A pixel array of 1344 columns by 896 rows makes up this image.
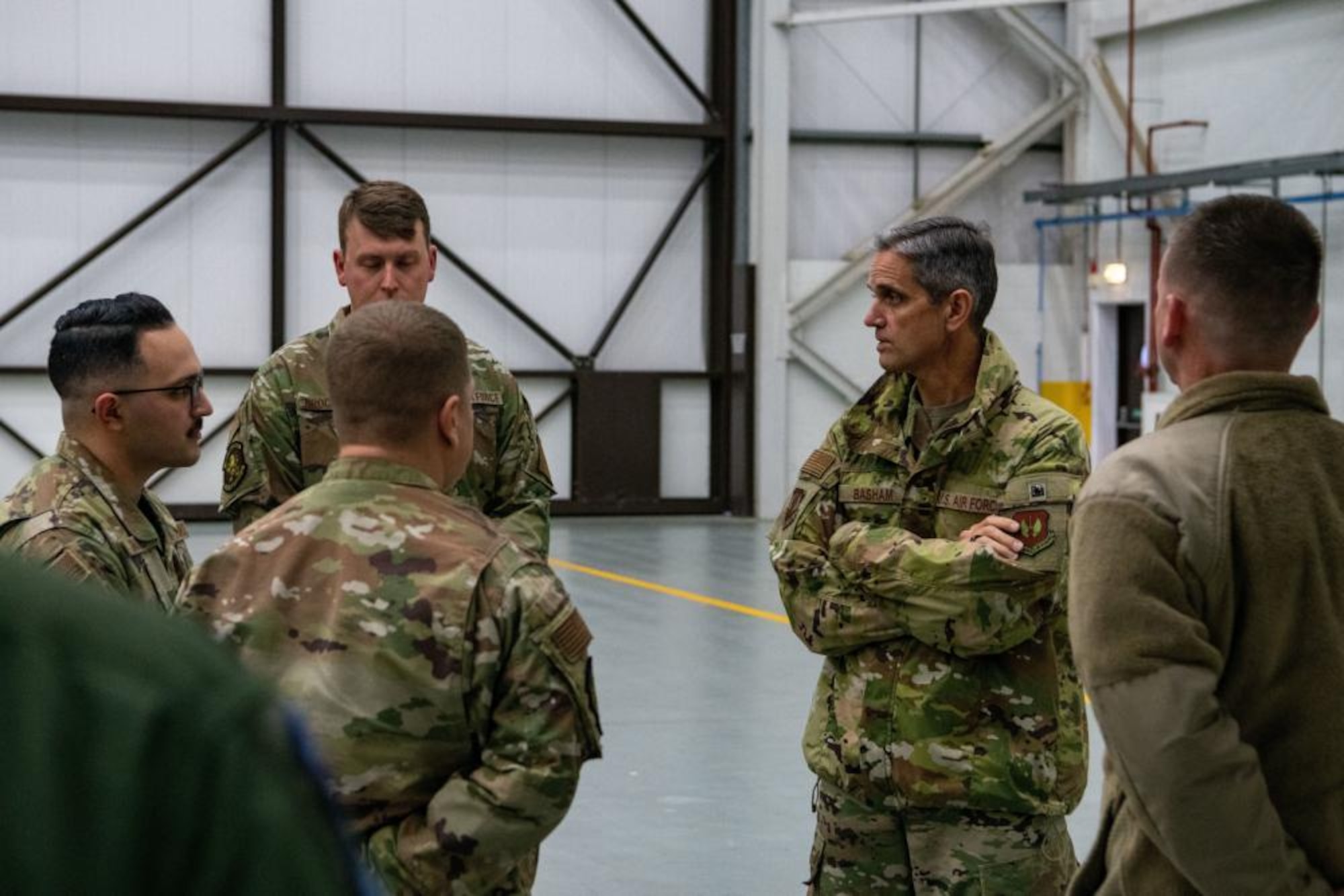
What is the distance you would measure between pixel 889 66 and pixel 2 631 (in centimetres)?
1962

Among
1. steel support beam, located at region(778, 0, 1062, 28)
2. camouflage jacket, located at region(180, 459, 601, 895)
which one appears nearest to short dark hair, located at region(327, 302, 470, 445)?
camouflage jacket, located at region(180, 459, 601, 895)

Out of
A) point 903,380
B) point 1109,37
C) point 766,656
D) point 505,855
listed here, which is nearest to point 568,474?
point 1109,37

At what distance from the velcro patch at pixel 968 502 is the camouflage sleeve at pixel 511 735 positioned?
4.72ft

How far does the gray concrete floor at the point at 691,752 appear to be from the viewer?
6.44 metres

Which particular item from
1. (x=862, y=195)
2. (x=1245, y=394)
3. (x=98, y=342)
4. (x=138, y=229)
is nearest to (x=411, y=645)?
(x=1245, y=394)

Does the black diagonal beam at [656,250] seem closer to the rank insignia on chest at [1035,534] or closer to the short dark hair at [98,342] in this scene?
the short dark hair at [98,342]

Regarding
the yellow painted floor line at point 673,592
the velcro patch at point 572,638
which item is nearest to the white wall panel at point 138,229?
the yellow painted floor line at point 673,592

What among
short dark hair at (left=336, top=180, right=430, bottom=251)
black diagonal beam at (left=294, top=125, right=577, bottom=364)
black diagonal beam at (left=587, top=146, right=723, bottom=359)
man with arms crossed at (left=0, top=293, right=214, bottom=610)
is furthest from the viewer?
black diagonal beam at (left=587, top=146, right=723, bottom=359)

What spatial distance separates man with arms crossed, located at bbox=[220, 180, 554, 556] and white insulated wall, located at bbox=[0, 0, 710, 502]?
44.9 ft

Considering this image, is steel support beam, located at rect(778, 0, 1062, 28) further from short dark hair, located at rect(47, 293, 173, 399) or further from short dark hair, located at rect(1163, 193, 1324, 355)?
short dark hair, located at rect(1163, 193, 1324, 355)

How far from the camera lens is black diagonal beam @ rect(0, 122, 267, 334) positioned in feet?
57.2

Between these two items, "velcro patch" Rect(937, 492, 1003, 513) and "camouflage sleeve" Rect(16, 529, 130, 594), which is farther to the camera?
"velcro patch" Rect(937, 492, 1003, 513)

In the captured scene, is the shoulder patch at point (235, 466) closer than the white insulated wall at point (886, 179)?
Yes

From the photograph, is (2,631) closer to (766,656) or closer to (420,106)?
(766,656)
